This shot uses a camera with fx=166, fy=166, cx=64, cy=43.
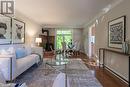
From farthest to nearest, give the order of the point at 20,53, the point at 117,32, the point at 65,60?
the point at 65,60 < the point at 20,53 < the point at 117,32

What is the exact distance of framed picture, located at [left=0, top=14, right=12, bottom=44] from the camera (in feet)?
17.0

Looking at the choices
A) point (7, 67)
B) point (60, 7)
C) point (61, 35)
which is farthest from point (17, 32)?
point (61, 35)

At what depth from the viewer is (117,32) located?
5.03 metres

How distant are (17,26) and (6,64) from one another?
9.93 ft

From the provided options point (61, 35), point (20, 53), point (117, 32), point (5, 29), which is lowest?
point (20, 53)

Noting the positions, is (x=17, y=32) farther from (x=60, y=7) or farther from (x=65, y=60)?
(x=65, y=60)

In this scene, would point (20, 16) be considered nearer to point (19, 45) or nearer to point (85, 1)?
point (19, 45)

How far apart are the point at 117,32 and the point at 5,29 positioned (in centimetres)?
356

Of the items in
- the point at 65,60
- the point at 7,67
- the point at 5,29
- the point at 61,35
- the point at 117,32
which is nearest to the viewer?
the point at 7,67

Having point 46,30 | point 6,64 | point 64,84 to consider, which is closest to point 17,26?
point 6,64

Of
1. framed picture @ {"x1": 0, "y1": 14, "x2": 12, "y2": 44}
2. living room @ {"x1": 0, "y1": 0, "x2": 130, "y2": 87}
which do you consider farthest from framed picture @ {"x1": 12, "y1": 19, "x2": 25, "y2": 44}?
framed picture @ {"x1": 0, "y1": 14, "x2": 12, "y2": 44}

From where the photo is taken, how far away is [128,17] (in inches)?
164

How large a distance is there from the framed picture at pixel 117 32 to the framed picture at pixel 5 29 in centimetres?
350

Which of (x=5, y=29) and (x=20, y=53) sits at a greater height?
(x=5, y=29)
